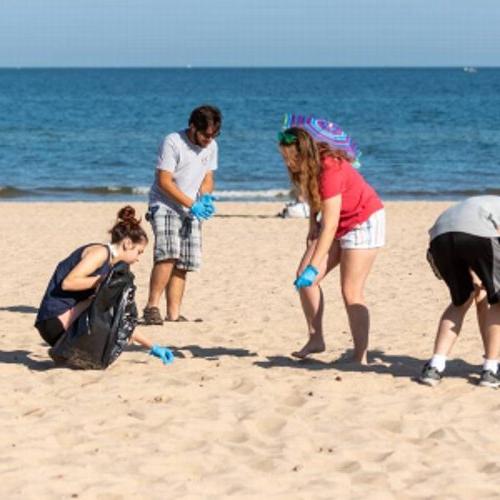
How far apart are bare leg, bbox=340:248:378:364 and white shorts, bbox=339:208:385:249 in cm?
3

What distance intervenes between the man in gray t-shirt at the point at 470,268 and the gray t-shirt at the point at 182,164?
2.43m

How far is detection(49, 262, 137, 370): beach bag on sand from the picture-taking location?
6598 millimetres

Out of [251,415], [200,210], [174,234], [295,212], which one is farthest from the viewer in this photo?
[295,212]

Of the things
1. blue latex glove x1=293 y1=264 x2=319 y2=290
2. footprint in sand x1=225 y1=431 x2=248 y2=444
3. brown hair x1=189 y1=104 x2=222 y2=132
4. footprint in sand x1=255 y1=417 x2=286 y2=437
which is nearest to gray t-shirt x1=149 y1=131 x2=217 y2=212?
brown hair x1=189 y1=104 x2=222 y2=132

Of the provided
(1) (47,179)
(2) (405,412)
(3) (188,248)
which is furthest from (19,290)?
(1) (47,179)

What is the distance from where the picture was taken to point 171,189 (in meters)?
8.12

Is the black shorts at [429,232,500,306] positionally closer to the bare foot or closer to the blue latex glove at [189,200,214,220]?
the bare foot

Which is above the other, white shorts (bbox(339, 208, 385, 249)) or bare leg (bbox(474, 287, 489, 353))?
white shorts (bbox(339, 208, 385, 249))

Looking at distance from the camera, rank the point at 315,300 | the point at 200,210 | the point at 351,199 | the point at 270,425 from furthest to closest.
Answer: the point at 200,210, the point at 315,300, the point at 351,199, the point at 270,425

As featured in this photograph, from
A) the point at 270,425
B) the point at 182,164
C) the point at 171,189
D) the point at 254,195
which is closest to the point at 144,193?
the point at 254,195

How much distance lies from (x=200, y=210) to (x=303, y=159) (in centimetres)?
186

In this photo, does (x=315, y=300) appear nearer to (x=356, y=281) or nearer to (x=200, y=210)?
(x=356, y=281)

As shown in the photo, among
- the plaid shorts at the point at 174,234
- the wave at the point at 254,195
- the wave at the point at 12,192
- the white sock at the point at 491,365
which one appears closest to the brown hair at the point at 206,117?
the plaid shorts at the point at 174,234

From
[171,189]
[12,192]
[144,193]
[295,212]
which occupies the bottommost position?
[12,192]
